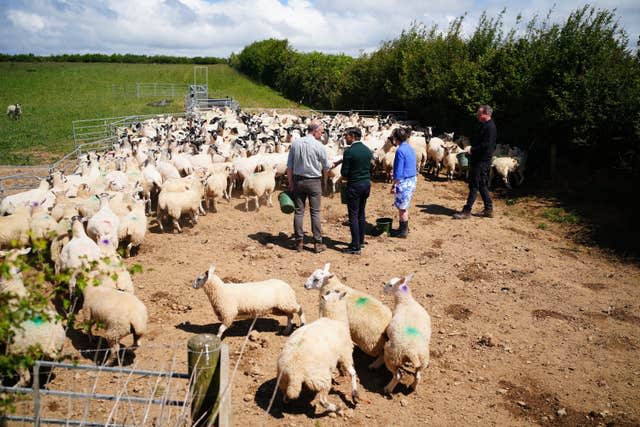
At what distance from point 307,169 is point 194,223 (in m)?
3.56

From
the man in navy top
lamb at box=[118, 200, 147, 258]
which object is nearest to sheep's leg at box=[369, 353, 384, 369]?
lamb at box=[118, 200, 147, 258]

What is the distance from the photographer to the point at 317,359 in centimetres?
475

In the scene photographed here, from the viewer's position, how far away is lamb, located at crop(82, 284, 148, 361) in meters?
5.50

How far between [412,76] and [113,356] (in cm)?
2000

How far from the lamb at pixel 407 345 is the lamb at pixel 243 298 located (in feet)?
5.19

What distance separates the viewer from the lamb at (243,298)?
6.14 meters

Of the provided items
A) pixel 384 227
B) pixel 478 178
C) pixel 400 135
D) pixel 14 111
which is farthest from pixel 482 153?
pixel 14 111

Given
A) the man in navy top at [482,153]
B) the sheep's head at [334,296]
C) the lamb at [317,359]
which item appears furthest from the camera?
the man in navy top at [482,153]

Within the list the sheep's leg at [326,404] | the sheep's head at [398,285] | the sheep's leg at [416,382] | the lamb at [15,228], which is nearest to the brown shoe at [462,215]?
the sheep's head at [398,285]

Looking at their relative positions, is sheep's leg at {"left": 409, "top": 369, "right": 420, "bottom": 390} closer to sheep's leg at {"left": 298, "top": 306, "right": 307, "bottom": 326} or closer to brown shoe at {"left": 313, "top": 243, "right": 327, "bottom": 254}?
sheep's leg at {"left": 298, "top": 306, "right": 307, "bottom": 326}

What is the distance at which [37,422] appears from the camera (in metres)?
3.35

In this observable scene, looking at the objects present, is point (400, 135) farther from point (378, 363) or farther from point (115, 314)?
point (115, 314)

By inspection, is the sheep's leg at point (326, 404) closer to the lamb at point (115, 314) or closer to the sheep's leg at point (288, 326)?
the sheep's leg at point (288, 326)

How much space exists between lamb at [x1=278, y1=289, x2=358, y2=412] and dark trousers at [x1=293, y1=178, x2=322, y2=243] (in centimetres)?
373
